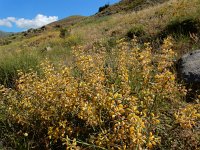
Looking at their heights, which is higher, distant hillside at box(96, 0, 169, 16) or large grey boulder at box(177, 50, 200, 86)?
distant hillside at box(96, 0, 169, 16)

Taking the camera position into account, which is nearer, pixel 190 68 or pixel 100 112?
pixel 100 112

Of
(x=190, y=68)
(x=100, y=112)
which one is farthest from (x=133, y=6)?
(x=100, y=112)

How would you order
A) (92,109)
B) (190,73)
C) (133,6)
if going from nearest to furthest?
(92,109) < (190,73) < (133,6)

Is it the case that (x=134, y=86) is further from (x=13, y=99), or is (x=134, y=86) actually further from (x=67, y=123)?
(x=13, y=99)

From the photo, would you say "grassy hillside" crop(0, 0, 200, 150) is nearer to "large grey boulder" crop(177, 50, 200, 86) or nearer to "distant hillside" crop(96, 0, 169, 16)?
"large grey boulder" crop(177, 50, 200, 86)

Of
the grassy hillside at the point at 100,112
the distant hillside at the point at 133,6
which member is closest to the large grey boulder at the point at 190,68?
the grassy hillside at the point at 100,112

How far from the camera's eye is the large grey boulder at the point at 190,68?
14.1 feet

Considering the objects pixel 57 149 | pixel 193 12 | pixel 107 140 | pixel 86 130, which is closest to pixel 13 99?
pixel 57 149

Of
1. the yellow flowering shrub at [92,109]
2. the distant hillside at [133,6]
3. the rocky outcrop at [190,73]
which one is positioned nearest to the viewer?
the yellow flowering shrub at [92,109]

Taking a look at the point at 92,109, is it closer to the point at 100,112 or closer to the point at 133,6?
the point at 100,112

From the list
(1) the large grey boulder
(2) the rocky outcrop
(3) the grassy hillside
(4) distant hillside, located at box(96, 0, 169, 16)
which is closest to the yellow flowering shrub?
(3) the grassy hillside

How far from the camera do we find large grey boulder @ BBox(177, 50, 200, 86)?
4.29 m

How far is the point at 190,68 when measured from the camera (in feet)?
14.5

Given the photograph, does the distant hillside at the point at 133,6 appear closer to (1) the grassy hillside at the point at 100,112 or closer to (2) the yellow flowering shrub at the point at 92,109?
(1) the grassy hillside at the point at 100,112
